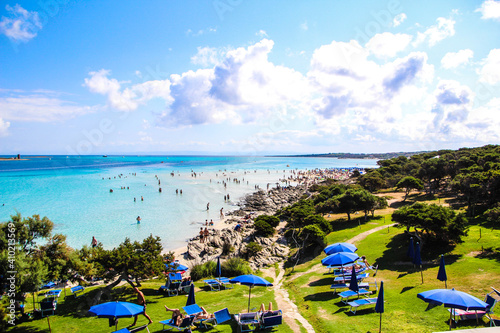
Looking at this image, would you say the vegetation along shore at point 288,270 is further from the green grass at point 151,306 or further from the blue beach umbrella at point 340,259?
the blue beach umbrella at point 340,259

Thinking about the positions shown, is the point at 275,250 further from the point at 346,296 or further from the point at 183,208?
the point at 183,208

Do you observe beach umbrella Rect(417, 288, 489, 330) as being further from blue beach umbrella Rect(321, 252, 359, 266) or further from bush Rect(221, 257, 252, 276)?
bush Rect(221, 257, 252, 276)

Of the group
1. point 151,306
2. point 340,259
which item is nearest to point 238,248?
point 151,306

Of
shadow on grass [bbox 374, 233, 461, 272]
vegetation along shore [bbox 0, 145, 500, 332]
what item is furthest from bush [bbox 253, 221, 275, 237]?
shadow on grass [bbox 374, 233, 461, 272]

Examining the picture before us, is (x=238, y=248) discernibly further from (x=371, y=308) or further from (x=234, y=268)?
(x=371, y=308)

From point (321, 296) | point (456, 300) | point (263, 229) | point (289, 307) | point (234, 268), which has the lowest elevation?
point (234, 268)

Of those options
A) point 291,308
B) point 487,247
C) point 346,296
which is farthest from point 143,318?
point 487,247
